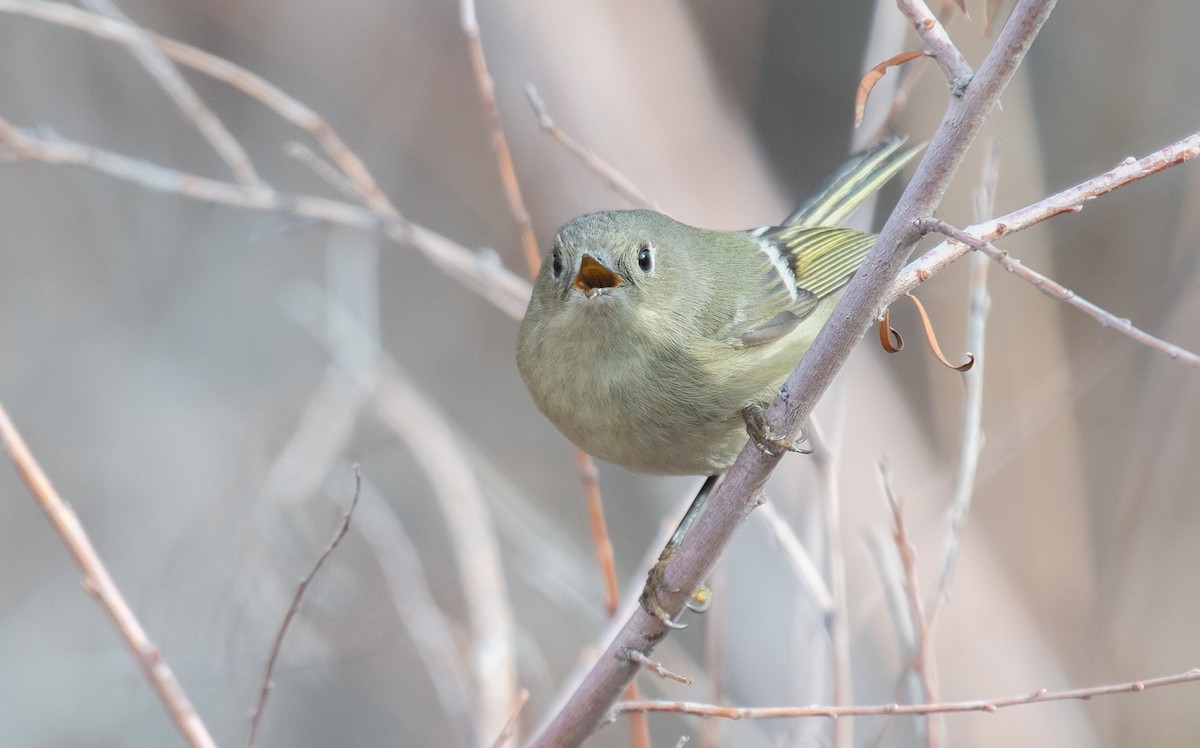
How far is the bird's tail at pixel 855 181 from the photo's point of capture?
2662 millimetres

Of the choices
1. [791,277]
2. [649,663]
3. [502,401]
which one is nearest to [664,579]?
[649,663]

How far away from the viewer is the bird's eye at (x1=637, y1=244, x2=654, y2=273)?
2.24 metres

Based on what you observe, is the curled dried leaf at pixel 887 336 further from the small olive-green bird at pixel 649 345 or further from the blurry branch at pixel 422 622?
the blurry branch at pixel 422 622

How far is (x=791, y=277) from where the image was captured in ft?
8.66

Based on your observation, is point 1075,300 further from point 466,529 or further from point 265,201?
point 466,529

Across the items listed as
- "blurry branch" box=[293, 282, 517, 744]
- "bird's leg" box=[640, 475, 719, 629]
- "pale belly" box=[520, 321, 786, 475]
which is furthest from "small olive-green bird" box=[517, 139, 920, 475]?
"blurry branch" box=[293, 282, 517, 744]

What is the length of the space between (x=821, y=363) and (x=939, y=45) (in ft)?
1.44

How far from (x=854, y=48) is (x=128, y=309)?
3.71 m

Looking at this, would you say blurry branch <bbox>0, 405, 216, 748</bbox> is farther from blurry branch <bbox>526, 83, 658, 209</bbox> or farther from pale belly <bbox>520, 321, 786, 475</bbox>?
blurry branch <bbox>526, 83, 658, 209</bbox>

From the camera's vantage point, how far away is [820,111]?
5.38m

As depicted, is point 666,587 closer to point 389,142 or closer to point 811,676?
point 811,676

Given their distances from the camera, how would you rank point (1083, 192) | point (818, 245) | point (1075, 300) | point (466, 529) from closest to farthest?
point (1075, 300) < point (1083, 192) < point (818, 245) < point (466, 529)

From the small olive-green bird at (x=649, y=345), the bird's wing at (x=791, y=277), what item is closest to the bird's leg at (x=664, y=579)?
the small olive-green bird at (x=649, y=345)

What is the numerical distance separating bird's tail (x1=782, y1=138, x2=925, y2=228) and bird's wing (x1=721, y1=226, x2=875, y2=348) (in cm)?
5
